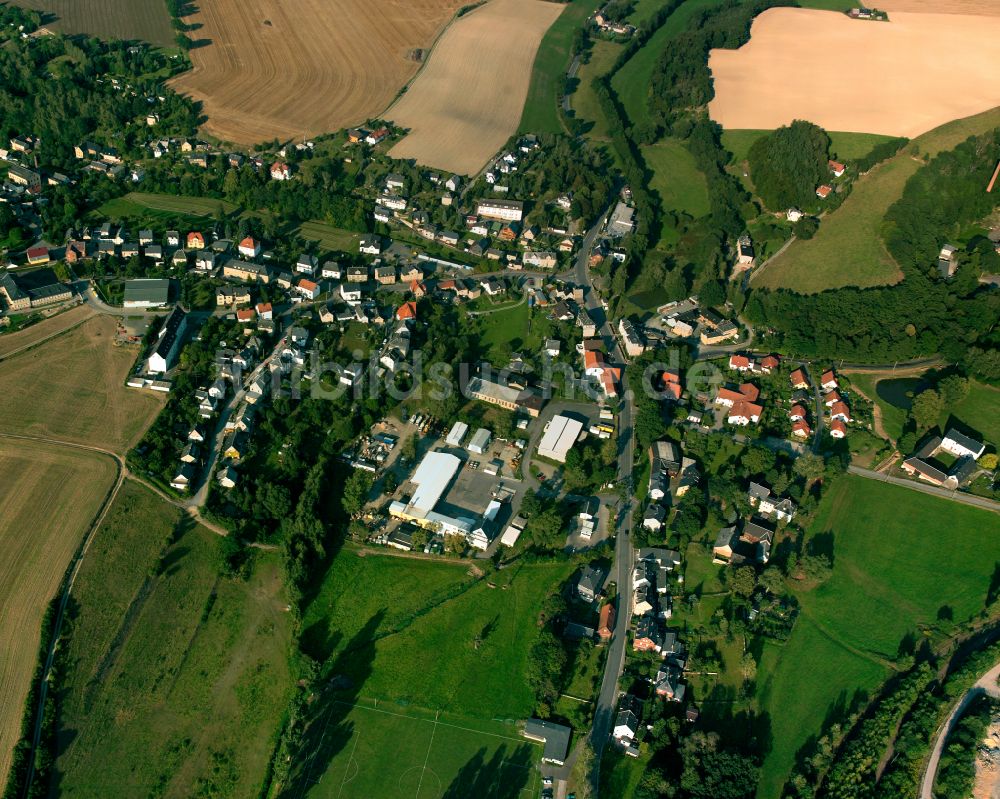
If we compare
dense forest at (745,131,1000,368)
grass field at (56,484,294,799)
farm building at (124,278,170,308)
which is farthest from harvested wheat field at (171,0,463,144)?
grass field at (56,484,294,799)

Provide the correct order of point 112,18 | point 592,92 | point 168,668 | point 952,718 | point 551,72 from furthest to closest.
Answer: point 112,18
point 551,72
point 592,92
point 168,668
point 952,718

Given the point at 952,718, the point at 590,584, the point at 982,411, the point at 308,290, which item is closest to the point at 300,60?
the point at 308,290

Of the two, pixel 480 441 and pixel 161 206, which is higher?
pixel 161 206

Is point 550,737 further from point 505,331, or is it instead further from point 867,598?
point 505,331

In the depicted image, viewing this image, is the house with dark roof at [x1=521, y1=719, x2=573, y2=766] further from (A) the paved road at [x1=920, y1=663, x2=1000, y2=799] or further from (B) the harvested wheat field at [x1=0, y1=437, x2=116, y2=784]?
(B) the harvested wheat field at [x1=0, y1=437, x2=116, y2=784]

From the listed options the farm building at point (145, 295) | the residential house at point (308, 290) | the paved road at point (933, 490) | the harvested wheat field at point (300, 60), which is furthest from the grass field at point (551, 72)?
the paved road at point (933, 490)

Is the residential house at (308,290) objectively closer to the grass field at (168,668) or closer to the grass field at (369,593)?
the grass field at (168,668)
